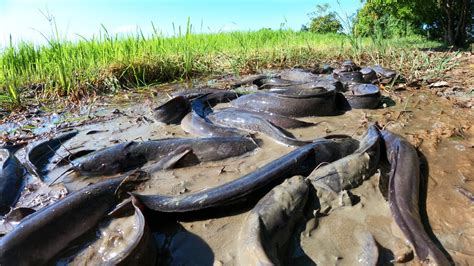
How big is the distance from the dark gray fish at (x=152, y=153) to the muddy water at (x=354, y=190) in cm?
7

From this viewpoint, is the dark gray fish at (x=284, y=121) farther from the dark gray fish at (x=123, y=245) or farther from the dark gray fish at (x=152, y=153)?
the dark gray fish at (x=123, y=245)

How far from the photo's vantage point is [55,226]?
6.84 ft

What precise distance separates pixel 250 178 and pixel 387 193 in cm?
79

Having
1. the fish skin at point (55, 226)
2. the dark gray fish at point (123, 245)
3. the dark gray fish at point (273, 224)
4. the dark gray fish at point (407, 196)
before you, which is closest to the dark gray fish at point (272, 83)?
the dark gray fish at point (407, 196)

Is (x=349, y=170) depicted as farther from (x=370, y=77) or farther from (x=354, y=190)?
(x=370, y=77)

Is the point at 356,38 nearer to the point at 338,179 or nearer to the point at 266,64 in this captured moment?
the point at 266,64

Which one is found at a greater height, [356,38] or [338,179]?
[356,38]

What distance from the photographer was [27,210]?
2256 mm

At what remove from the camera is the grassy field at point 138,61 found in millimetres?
5409

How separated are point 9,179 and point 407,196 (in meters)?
2.59

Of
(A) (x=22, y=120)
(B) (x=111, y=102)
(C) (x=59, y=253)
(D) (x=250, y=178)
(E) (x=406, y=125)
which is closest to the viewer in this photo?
(C) (x=59, y=253)

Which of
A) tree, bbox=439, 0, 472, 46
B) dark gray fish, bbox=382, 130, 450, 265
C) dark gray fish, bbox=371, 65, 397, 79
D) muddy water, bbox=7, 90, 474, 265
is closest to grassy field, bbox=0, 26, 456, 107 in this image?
dark gray fish, bbox=371, 65, 397, 79

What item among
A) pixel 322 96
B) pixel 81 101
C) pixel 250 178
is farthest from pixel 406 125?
pixel 81 101

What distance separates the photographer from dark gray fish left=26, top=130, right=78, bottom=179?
3.03 m
